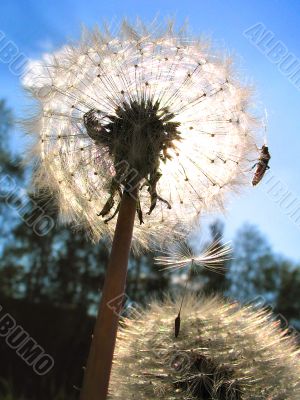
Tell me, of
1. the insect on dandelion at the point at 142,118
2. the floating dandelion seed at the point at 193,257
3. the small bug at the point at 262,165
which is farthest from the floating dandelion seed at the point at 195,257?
the small bug at the point at 262,165

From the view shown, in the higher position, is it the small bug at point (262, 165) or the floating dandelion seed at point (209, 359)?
the small bug at point (262, 165)

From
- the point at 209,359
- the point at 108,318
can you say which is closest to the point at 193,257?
the point at 209,359

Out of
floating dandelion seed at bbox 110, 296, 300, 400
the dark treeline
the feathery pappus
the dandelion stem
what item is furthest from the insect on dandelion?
the dark treeline

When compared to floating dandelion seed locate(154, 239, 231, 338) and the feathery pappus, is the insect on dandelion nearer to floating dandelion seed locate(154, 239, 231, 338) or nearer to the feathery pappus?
the feathery pappus

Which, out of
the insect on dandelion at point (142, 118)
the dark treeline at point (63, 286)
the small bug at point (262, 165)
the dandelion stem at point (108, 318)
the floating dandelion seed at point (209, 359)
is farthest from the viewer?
the dark treeline at point (63, 286)

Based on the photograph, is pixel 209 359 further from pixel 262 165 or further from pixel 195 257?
pixel 262 165

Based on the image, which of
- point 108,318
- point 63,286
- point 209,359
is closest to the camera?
point 108,318

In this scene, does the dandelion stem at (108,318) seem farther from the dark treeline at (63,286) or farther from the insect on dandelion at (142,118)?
the dark treeline at (63,286)
